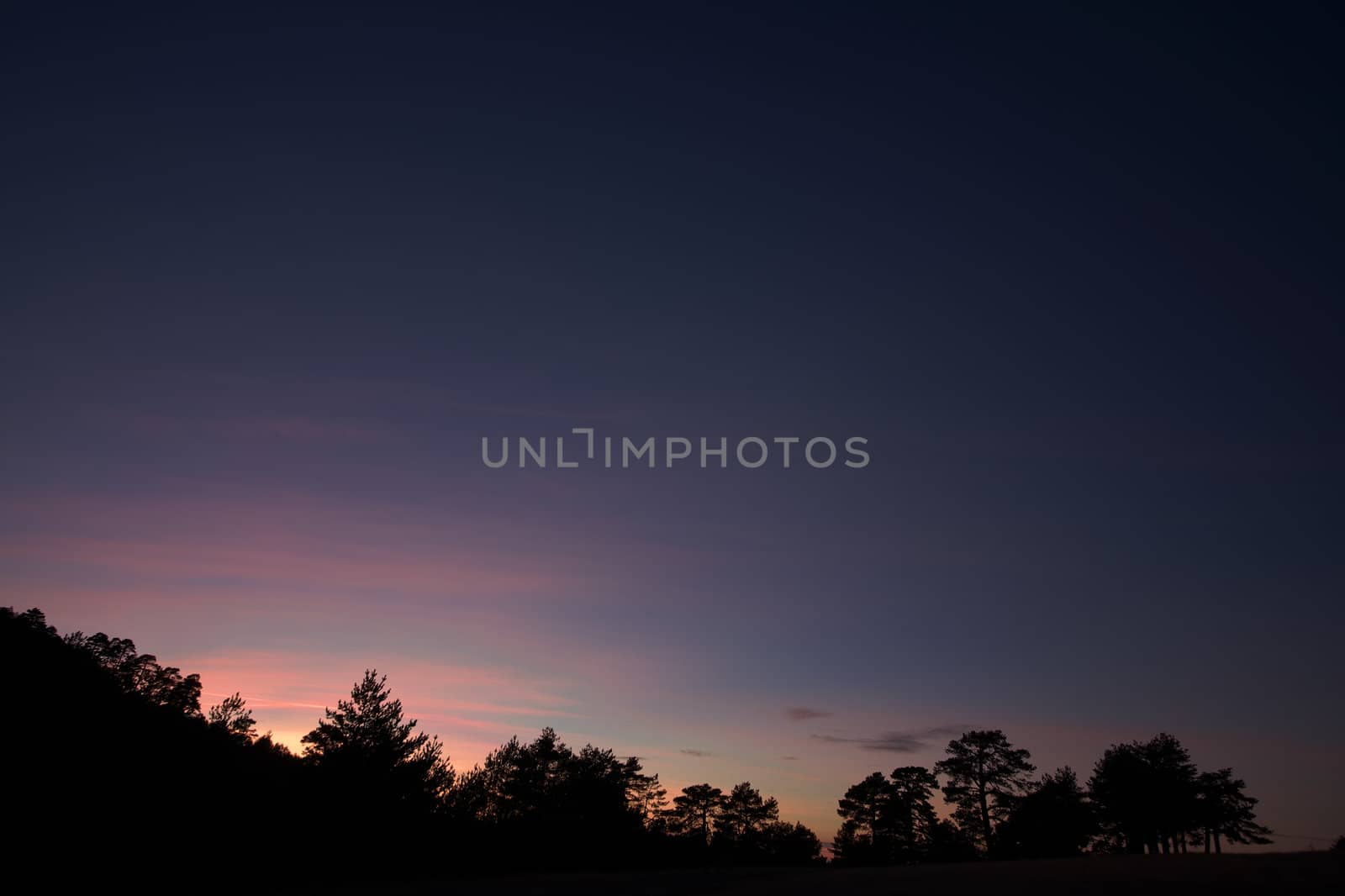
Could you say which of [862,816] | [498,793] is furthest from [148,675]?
[862,816]

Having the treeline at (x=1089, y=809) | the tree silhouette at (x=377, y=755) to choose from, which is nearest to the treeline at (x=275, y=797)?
the tree silhouette at (x=377, y=755)

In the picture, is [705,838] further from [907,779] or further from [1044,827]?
[1044,827]

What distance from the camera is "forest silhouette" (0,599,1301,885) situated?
26016mm

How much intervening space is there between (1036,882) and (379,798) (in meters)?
32.7

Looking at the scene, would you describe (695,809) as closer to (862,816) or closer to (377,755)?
(862,816)

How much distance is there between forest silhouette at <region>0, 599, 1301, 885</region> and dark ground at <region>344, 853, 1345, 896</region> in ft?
28.7

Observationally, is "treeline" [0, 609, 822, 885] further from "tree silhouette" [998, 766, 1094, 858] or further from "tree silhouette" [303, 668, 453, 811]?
"tree silhouette" [998, 766, 1094, 858]

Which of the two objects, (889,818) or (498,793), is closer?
(498,793)

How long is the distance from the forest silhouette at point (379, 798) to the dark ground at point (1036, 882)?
8.74 metres

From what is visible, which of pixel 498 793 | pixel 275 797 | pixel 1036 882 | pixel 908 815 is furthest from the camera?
pixel 908 815

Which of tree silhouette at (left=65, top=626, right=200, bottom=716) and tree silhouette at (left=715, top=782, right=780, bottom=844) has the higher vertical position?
tree silhouette at (left=65, top=626, right=200, bottom=716)

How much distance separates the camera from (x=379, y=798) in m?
38.8

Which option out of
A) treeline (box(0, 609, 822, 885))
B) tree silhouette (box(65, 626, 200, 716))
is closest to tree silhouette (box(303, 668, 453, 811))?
treeline (box(0, 609, 822, 885))

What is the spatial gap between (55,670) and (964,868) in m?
43.4
